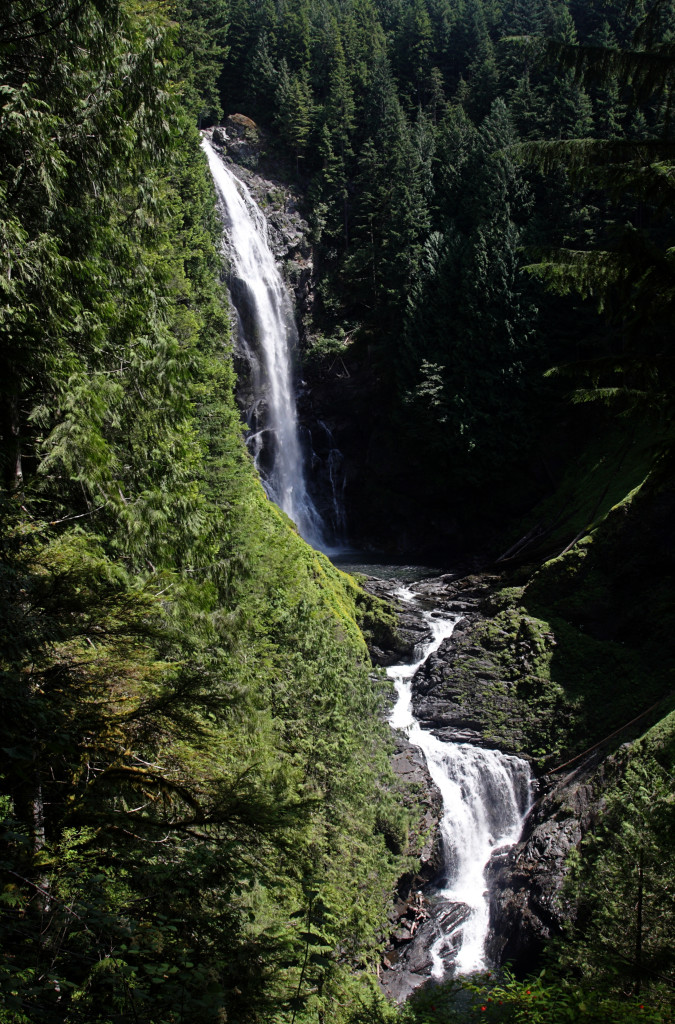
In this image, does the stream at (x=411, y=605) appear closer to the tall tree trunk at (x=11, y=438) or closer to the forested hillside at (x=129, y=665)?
the forested hillside at (x=129, y=665)

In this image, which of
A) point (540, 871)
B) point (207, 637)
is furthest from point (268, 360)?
point (540, 871)

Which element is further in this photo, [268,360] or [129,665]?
[268,360]

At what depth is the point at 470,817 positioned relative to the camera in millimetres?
14219

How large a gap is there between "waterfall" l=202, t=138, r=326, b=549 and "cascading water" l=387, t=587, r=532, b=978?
52.7 ft

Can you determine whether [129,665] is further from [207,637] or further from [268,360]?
[268,360]

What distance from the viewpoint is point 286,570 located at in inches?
498

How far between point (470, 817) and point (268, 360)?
23.5 metres

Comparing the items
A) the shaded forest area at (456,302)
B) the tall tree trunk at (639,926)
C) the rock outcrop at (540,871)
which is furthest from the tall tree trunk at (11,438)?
the shaded forest area at (456,302)

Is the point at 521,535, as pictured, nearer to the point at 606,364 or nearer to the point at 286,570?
the point at 286,570

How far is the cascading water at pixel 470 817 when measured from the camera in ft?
39.1

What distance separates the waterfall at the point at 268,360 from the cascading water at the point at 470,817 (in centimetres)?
1607

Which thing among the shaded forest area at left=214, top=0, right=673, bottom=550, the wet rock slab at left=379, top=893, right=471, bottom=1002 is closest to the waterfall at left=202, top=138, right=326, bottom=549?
the shaded forest area at left=214, top=0, right=673, bottom=550

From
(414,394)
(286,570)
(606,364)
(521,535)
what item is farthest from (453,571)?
(606,364)

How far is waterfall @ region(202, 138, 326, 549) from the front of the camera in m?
30.4
